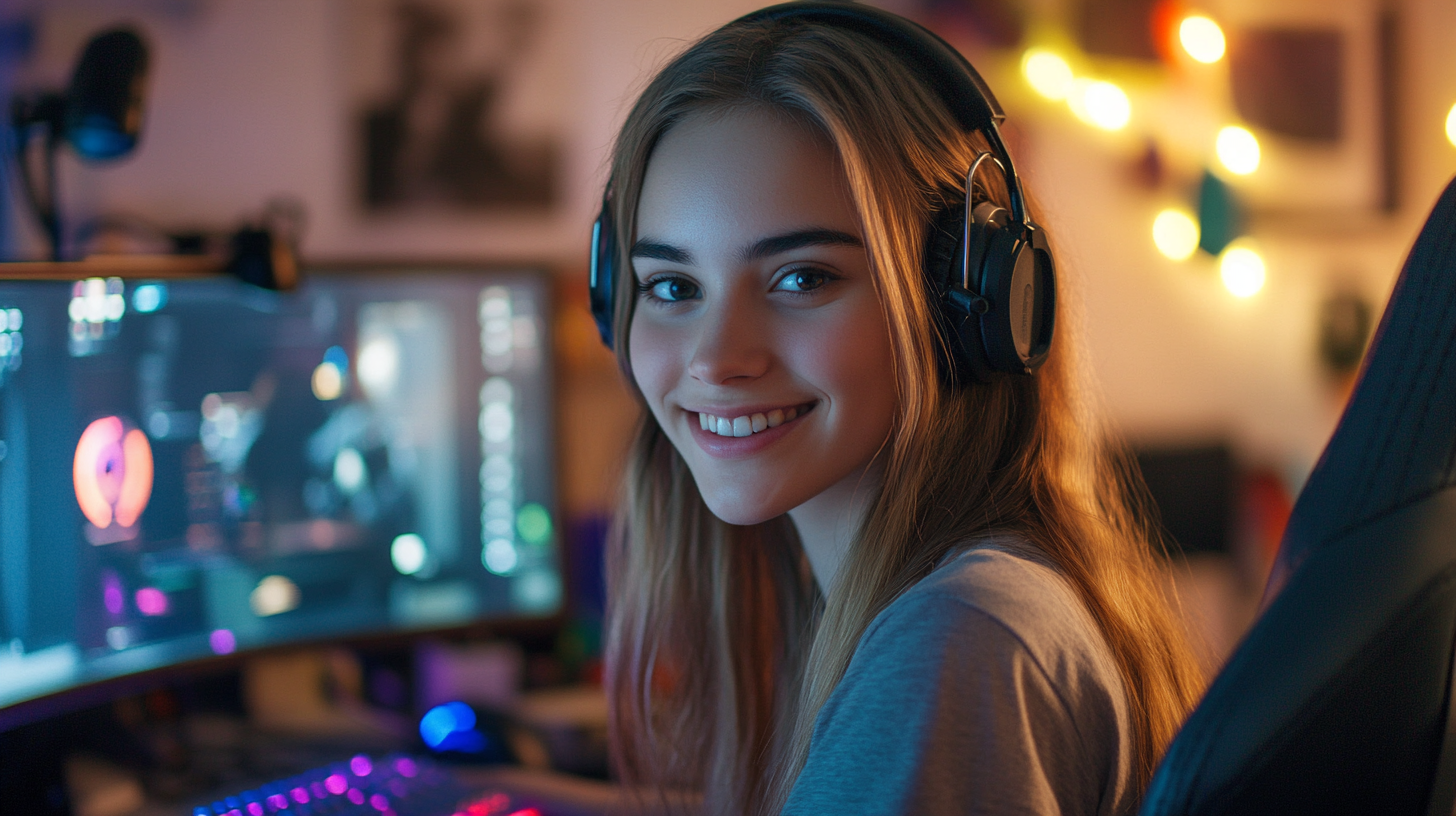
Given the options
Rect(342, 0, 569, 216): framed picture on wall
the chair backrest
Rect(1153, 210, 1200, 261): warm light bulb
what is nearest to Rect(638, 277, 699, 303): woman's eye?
the chair backrest

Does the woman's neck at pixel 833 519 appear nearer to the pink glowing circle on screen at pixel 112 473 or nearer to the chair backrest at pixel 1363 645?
the chair backrest at pixel 1363 645

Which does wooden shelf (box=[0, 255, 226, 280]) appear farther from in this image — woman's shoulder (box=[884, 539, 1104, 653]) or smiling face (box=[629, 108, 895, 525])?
woman's shoulder (box=[884, 539, 1104, 653])

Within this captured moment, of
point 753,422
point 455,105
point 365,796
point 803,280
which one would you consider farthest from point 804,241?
point 455,105

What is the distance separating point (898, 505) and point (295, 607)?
751 millimetres

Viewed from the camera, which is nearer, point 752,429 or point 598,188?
point 752,429

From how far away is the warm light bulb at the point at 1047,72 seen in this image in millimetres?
1851

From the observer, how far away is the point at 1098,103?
190 cm

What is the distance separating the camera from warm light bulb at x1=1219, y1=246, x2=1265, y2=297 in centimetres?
203

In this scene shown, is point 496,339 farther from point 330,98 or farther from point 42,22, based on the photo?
point 42,22

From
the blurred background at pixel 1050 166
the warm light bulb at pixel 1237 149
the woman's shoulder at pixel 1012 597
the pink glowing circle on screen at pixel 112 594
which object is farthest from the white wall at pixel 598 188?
the pink glowing circle on screen at pixel 112 594

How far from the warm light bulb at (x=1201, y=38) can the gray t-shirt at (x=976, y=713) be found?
180cm

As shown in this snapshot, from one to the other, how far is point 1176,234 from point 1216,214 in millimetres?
90

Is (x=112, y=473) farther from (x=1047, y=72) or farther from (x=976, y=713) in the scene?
(x=1047, y=72)

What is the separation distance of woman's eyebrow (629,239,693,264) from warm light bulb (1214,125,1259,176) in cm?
174
